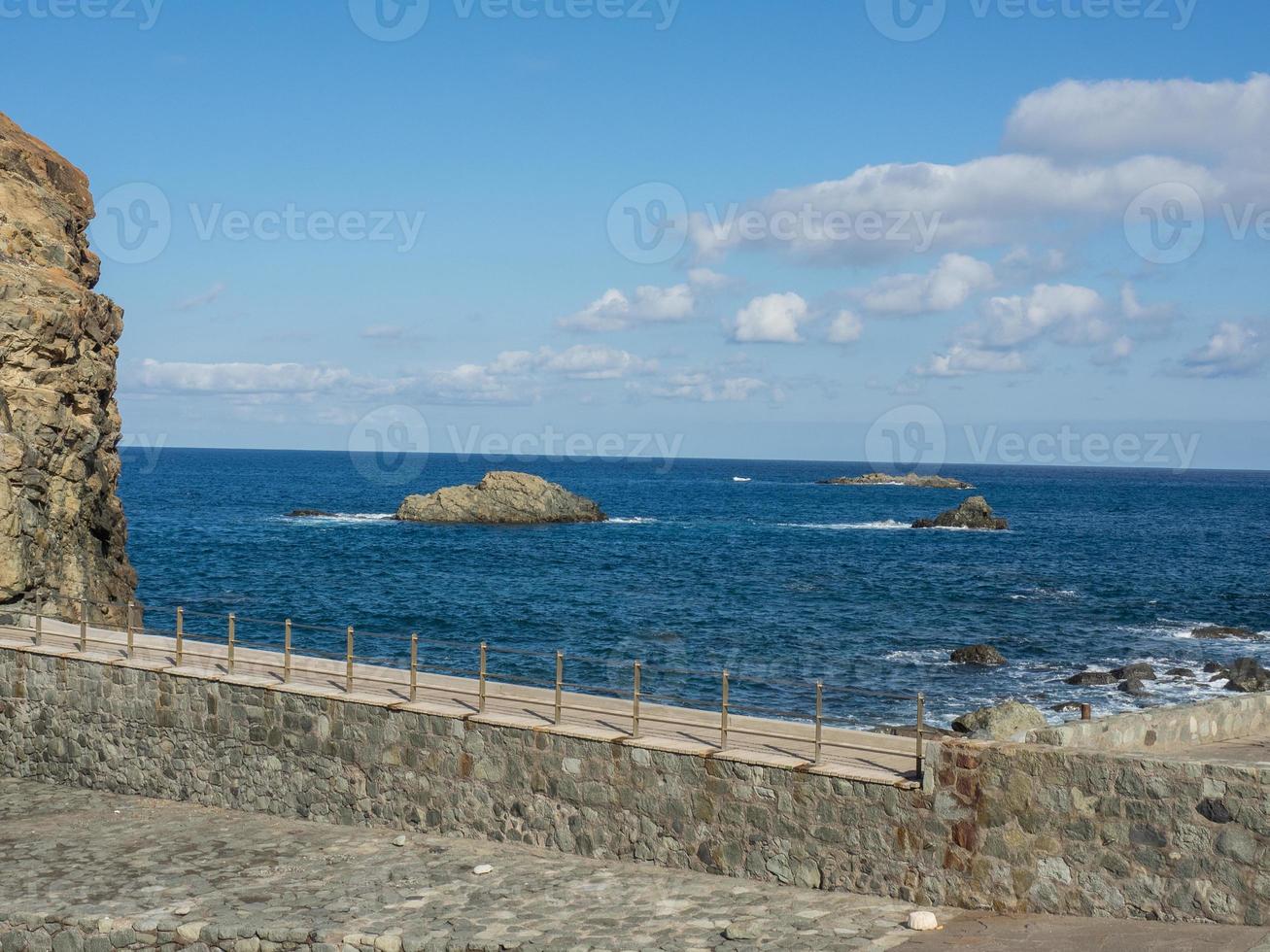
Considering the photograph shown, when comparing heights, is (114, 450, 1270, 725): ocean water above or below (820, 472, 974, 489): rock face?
below

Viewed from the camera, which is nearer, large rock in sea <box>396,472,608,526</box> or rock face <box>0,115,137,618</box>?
rock face <box>0,115,137,618</box>

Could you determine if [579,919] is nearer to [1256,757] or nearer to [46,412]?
[1256,757]

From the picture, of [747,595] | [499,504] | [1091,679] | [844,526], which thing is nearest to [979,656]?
[1091,679]

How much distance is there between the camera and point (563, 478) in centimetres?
19300

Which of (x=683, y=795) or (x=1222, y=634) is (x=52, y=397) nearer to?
(x=683, y=795)

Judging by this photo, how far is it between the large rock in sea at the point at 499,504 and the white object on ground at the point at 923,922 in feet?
260

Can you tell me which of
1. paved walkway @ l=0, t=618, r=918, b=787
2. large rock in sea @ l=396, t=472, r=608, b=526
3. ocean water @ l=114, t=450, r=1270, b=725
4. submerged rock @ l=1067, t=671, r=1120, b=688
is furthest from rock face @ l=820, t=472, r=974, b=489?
paved walkway @ l=0, t=618, r=918, b=787

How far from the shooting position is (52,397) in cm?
2752

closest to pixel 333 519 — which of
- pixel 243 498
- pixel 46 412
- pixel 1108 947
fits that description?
pixel 243 498

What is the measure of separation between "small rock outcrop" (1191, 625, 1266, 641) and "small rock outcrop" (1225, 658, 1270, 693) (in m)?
9.21

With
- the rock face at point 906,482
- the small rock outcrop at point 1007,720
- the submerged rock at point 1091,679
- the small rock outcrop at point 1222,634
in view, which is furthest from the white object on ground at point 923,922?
the rock face at point 906,482

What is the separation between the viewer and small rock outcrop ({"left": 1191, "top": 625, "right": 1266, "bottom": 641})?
44.4m

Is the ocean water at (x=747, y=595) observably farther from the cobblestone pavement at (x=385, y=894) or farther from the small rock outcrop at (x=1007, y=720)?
the small rock outcrop at (x=1007, y=720)

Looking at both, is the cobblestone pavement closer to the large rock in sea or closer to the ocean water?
the ocean water
